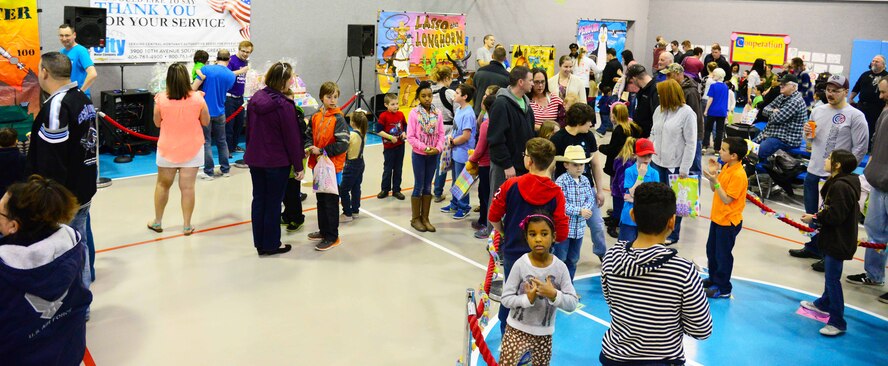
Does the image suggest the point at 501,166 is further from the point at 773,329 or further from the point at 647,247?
the point at 647,247

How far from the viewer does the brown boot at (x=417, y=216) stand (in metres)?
7.12

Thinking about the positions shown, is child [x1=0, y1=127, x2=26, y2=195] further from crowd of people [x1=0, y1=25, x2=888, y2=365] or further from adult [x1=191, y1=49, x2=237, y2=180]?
adult [x1=191, y1=49, x2=237, y2=180]

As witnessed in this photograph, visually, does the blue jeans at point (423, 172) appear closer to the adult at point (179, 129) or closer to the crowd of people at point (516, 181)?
the crowd of people at point (516, 181)

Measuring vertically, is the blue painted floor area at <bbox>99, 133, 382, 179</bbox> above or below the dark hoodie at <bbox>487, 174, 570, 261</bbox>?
below

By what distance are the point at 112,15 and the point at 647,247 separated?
9.22 metres

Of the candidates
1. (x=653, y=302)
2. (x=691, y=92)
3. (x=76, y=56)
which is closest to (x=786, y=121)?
(x=691, y=92)

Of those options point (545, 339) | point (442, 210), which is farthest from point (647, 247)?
point (442, 210)

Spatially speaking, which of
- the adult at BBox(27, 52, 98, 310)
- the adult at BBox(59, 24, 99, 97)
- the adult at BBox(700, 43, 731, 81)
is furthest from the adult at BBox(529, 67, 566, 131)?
the adult at BBox(700, 43, 731, 81)

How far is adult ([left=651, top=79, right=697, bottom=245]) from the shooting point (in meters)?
6.36

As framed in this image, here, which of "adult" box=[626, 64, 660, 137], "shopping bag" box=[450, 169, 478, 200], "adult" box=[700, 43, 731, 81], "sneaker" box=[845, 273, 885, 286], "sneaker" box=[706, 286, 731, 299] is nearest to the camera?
"sneaker" box=[706, 286, 731, 299]

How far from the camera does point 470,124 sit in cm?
705

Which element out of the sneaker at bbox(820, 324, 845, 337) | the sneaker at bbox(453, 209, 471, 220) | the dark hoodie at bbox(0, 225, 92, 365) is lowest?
the sneaker at bbox(820, 324, 845, 337)

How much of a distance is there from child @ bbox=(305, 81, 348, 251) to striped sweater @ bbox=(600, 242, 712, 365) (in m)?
3.85

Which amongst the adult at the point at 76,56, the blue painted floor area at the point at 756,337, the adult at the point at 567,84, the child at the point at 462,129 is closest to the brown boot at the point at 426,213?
the child at the point at 462,129
